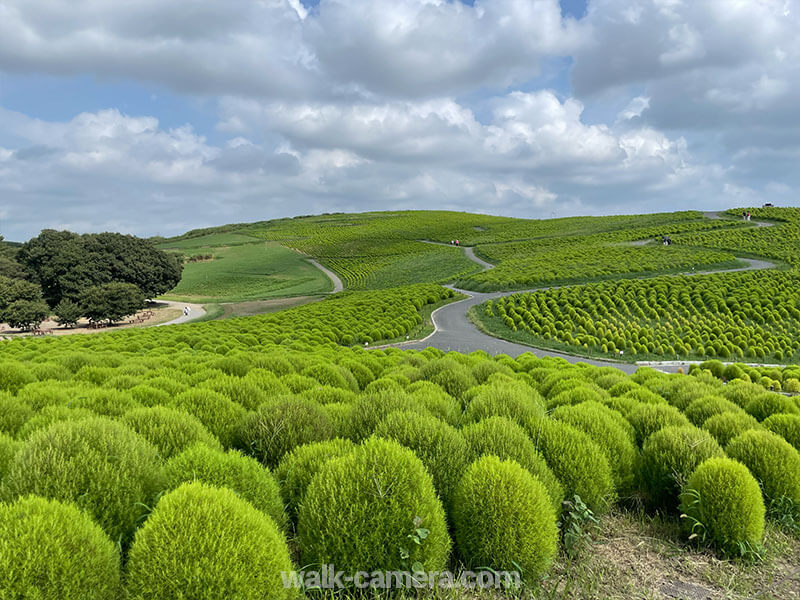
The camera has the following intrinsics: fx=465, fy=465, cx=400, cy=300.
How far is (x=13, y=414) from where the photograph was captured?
5.40 metres

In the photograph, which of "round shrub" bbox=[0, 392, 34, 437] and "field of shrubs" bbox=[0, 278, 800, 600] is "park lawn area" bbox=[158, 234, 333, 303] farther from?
"field of shrubs" bbox=[0, 278, 800, 600]

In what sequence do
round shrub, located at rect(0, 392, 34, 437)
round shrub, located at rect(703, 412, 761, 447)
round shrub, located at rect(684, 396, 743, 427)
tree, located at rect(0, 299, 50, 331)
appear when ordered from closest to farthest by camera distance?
round shrub, located at rect(0, 392, 34, 437) → round shrub, located at rect(703, 412, 761, 447) → round shrub, located at rect(684, 396, 743, 427) → tree, located at rect(0, 299, 50, 331)

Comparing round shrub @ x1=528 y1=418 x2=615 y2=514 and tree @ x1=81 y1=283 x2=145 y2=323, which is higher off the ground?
round shrub @ x1=528 y1=418 x2=615 y2=514

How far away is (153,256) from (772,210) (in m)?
118

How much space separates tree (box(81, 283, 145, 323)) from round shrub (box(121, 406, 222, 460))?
51903 mm

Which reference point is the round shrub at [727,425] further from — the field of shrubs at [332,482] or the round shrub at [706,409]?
the round shrub at [706,409]

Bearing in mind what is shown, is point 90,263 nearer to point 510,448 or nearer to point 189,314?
point 189,314

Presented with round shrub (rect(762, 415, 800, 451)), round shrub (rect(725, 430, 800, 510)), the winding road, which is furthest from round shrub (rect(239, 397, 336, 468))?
the winding road

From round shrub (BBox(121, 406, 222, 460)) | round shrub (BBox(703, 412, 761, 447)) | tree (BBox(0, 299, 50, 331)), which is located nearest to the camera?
round shrub (BBox(121, 406, 222, 460))

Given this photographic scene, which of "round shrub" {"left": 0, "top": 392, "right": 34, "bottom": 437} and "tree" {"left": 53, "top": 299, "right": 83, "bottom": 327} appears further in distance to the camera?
"tree" {"left": 53, "top": 299, "right": 83, "bottom": 327}

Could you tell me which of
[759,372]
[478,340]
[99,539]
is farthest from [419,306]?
[99,539]

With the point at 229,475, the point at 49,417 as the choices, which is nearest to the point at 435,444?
the point at 229,475

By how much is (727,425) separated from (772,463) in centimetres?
113

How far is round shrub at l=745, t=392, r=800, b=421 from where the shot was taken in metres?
7.85
